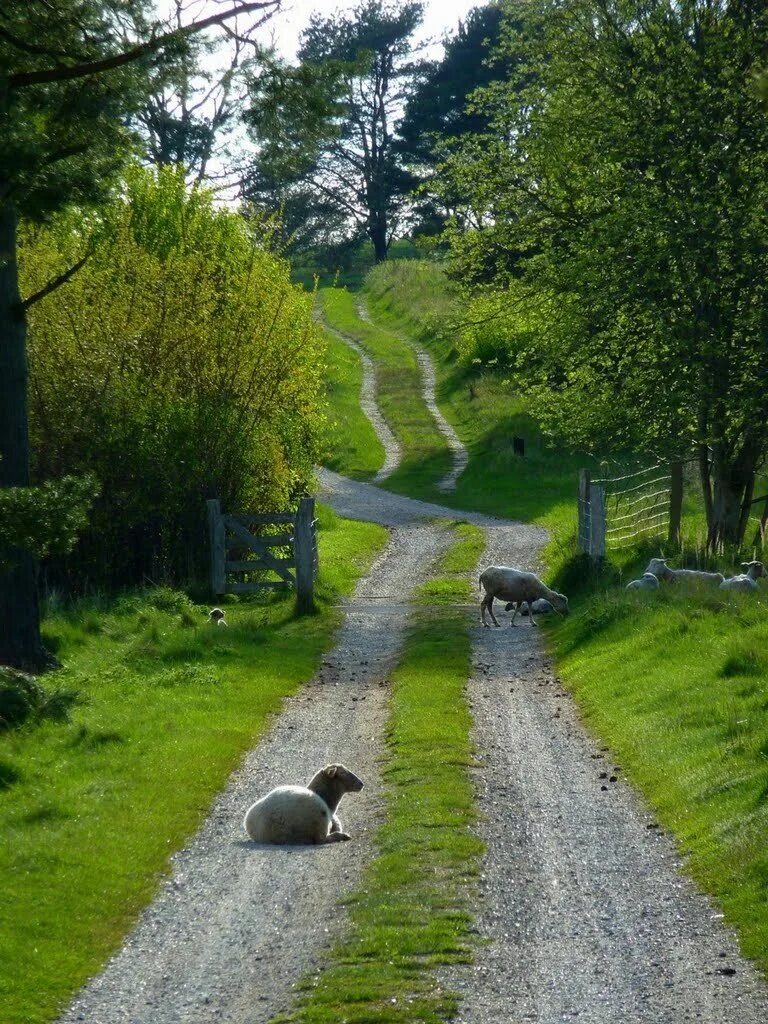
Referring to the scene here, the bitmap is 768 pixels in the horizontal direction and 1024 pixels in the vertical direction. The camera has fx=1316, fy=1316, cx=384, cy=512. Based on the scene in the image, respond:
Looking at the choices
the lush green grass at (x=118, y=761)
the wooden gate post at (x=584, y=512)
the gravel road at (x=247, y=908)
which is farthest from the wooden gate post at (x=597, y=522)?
the gravel road at (x=247, y=908)

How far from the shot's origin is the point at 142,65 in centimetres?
1549

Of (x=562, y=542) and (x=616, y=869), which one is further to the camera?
(x=562, y=542)

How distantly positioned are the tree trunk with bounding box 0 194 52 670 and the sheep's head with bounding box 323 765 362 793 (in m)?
6.78

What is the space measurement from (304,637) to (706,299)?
946 centimetres

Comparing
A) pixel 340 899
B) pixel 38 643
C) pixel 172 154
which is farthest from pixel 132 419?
pixel 172 154

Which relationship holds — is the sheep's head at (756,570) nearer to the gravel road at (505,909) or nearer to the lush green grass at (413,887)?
the lush green grass at (413,887)

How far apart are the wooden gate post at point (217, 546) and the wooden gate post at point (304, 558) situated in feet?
5.18

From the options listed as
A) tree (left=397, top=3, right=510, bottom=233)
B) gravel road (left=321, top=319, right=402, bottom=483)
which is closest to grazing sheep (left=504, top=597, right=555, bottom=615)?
gravel road (left=321, top=319, right=402, bottom=483)

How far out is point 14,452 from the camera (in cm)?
1775

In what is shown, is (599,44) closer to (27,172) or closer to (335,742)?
(27,172)

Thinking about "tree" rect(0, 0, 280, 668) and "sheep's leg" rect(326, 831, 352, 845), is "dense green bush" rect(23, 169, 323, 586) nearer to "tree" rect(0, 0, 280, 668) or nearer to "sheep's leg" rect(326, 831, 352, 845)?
"tree" rect(0, 0, 280, 668)

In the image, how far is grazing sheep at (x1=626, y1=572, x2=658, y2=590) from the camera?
71.8ft

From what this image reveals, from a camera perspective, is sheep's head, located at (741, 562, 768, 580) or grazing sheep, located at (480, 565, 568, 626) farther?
grazing sheep, located at (480, 565, 568, 626)

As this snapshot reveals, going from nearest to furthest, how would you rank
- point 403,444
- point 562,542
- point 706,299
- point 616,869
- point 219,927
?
point 219,927, point 616,869, point 706,299, point 562,542, point 403,444
